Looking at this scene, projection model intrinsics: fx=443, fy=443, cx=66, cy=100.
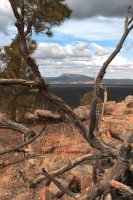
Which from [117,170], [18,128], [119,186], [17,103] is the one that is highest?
[18,128]

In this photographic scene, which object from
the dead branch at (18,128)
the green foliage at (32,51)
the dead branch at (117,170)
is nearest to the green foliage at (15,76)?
the green foliage at (32,51)

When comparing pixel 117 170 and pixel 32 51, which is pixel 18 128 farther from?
pixel 32 51

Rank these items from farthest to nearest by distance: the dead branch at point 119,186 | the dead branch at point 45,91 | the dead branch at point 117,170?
the dead branch at point 117,170
the dead branch at point 119,186
the dead branch at point 45,91

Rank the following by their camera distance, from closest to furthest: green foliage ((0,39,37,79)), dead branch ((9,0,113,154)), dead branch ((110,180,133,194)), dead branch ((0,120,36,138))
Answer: dead branch ((9,0,113,154)) → dead branch ((110,180,133,194)) → dead branch ((0,120,36,138)) → green foliage ((0,39,37,79))

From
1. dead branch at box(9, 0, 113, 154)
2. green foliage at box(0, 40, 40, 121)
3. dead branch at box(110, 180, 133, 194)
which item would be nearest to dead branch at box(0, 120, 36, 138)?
dead branch at box(9, 0, 113, 154)

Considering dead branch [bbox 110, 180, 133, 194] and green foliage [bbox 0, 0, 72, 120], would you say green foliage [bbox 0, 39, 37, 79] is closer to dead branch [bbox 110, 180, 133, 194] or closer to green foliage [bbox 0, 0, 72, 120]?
green foliage [bbox 0, 0, 72, 120]

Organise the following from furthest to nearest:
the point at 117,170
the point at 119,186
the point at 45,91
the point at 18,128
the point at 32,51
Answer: the point at 32,51 < the point at 18,128 < the point at 117,170 < the point at 119,186 < the point at 45,91

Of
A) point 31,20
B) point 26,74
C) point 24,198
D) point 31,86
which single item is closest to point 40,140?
point 24,198

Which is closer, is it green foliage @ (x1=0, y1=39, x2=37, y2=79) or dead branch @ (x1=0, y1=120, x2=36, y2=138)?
dead branch @ (x1=0, y1=120, x2=36, y2=138)

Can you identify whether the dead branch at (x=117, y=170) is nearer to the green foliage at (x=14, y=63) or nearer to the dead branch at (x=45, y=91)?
the dead branch at (x=45, y=91)

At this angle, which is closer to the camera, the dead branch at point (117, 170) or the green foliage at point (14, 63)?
the dead branch at point (117, 170)

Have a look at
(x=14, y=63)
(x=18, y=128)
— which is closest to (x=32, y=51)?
(x=14, y=63)

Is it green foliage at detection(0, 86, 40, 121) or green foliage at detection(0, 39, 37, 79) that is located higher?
green foliage at detection(0, 39, 37, 79)

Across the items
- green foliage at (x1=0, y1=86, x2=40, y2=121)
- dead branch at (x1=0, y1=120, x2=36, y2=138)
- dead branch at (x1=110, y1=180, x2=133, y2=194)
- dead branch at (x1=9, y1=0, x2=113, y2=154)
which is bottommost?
green foliage at (x1=0, y1=86, x2=40, y2=121)
